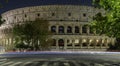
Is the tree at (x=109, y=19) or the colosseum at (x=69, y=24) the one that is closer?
the tree at (x=109, y=19)

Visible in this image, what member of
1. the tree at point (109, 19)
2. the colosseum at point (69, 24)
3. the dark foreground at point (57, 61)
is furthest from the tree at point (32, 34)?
the tree at point (109, 19)

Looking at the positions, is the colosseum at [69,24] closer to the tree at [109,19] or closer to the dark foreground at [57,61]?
the dark foreground at [57,61]

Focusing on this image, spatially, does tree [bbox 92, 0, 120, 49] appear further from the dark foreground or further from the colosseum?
the colosseum

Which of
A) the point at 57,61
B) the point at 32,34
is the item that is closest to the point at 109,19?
the point at 57,61

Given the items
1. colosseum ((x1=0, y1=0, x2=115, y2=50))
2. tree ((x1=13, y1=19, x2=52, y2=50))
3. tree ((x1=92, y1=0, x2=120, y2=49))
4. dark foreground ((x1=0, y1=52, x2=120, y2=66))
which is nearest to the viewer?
tree ((x1=92, y1=0, x2=120, y2=49))

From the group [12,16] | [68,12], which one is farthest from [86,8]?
[12,16]

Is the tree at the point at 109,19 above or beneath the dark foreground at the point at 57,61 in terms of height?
above

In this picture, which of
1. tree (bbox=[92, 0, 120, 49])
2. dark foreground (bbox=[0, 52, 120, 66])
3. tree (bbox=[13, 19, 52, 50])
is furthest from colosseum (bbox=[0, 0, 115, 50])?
tree (bbox=[92, 0, 120, 49])

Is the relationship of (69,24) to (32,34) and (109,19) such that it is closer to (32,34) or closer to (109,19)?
(32,34)

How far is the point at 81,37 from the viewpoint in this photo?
78.6m

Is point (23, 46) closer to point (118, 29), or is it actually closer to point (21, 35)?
point (21, 35)

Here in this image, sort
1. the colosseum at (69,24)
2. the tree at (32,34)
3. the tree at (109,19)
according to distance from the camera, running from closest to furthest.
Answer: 1. the tree at (109,19)
2. the tree at (32,34)
3. the colosseum at (69,24)

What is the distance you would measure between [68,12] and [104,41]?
44.4 ft

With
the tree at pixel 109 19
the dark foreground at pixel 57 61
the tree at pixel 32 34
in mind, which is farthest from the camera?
the tree at pixel 32 34
